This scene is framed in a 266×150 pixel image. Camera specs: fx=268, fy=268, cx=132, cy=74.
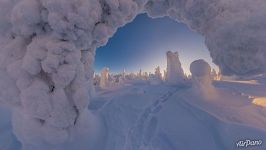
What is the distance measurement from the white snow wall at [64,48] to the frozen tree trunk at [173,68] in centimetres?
727

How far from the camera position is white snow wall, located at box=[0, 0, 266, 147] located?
323 inches

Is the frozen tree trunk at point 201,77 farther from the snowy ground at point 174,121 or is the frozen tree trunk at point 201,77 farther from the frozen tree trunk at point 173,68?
the frozen tree trunk at point 173,68

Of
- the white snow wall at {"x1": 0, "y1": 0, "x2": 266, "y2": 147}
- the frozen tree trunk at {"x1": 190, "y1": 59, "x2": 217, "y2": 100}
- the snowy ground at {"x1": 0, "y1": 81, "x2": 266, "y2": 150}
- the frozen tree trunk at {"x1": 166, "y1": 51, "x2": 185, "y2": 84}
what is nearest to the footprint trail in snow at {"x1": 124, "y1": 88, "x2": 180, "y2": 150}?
the snowy ground at {"x1": 0, "y1": 81, "x2": 266, "y2": 150}

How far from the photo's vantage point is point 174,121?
37.8 ft

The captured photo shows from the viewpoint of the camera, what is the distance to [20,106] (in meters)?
8.85

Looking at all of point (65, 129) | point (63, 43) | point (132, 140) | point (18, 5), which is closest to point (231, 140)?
point (132, 140)

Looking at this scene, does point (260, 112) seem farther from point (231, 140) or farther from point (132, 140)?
point (132, 140)

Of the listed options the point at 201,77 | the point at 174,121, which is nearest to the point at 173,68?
the point at 201,77

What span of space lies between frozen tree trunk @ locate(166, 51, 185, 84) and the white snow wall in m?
7.27

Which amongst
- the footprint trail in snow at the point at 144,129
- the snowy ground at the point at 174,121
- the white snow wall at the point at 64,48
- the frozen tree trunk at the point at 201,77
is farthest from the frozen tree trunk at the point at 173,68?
the white snow wall at the point at 64,48

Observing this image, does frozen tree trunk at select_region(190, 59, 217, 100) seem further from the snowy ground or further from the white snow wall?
the white snow wall

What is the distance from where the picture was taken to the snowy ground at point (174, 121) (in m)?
10.4

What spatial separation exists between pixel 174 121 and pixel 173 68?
645 centimetres

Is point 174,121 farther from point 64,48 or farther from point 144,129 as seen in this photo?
point 64,48
